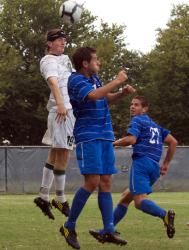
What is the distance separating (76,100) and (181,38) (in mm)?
34927

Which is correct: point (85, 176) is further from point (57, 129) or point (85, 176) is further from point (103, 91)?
point (57, 129)

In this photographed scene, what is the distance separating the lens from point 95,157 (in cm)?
418

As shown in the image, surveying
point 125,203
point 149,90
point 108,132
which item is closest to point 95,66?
point 108,132

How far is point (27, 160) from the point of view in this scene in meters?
17.6

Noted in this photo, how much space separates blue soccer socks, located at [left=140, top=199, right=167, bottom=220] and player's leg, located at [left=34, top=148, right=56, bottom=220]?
4.31 feet

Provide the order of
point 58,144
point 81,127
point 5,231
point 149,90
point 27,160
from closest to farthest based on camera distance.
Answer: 1. point 81,127
2. point 58,144
3. point 5,231
4. point 27,160
5. point 149,90

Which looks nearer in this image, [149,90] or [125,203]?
[125,203]

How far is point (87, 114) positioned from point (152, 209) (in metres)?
1.45

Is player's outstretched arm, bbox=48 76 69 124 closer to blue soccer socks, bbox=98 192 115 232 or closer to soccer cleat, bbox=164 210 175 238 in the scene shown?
blue soccer socks, bbox=98 192 115 232

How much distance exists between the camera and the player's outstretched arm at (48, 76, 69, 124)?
4.59 meters

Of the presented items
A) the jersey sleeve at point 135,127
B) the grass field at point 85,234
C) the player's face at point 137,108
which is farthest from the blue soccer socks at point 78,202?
the player's face at point 137,108

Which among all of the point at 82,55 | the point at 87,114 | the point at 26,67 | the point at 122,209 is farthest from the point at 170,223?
the point at 26,67

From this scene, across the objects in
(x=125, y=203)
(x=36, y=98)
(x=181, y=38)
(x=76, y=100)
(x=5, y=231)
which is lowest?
(x=5, y=231)

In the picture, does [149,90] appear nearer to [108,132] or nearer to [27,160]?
[27,160]
